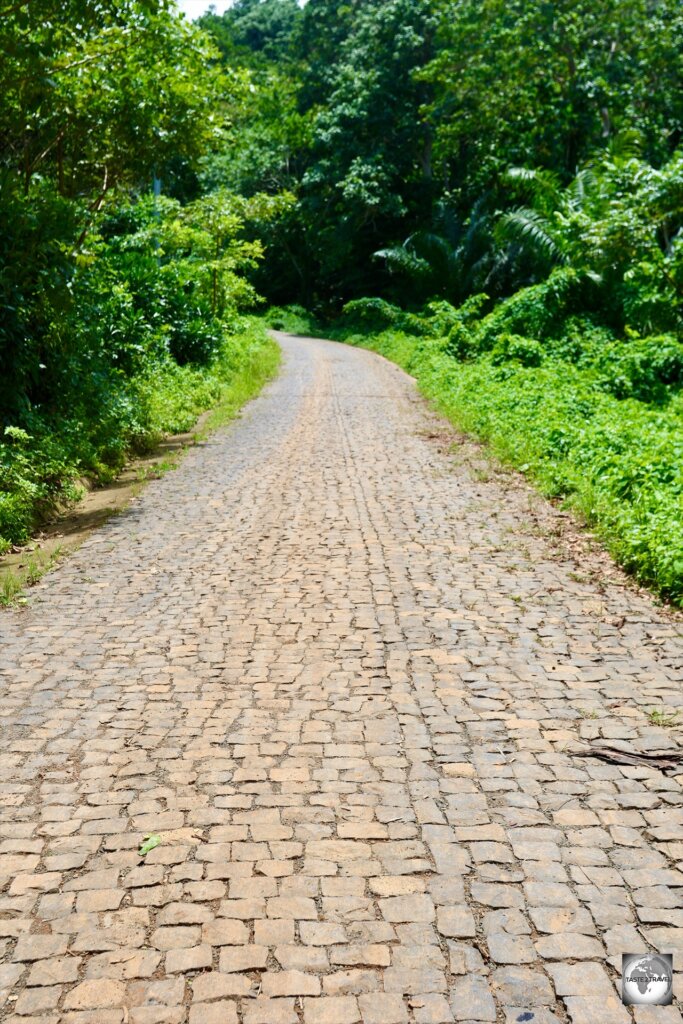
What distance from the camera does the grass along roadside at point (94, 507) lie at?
7.05 metres

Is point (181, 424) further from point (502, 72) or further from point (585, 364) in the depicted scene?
point (502, 72)

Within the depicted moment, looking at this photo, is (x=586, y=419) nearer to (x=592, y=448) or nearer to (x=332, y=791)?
Result: (x=592, y=448)

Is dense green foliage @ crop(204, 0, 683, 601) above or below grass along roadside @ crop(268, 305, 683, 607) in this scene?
above

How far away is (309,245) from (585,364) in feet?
97.8

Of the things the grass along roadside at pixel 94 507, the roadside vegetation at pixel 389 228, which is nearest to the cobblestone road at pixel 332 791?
the grass along roadside at pixel 94 507

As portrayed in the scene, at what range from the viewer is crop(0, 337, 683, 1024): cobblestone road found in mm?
2816

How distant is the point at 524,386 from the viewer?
15.4m

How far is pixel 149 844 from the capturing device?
3.45m

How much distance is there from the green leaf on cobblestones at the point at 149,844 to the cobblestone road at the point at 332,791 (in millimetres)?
61

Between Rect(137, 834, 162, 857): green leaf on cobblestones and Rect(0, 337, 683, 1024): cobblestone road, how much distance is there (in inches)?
2.4

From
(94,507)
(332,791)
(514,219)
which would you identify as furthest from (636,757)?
(514,219)

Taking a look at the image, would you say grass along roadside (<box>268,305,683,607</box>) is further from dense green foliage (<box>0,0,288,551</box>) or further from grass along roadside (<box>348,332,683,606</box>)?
dense green foliage (<box>0,0,288,551</box>)

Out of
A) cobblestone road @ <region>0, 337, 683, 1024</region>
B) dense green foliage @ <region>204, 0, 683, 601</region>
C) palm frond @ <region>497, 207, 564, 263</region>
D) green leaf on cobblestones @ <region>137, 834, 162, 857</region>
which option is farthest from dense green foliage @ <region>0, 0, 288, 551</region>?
palm frond @ <region>497, 207, 564, 263</region>

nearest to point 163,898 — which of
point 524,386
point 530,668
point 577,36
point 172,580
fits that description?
point 530,668
